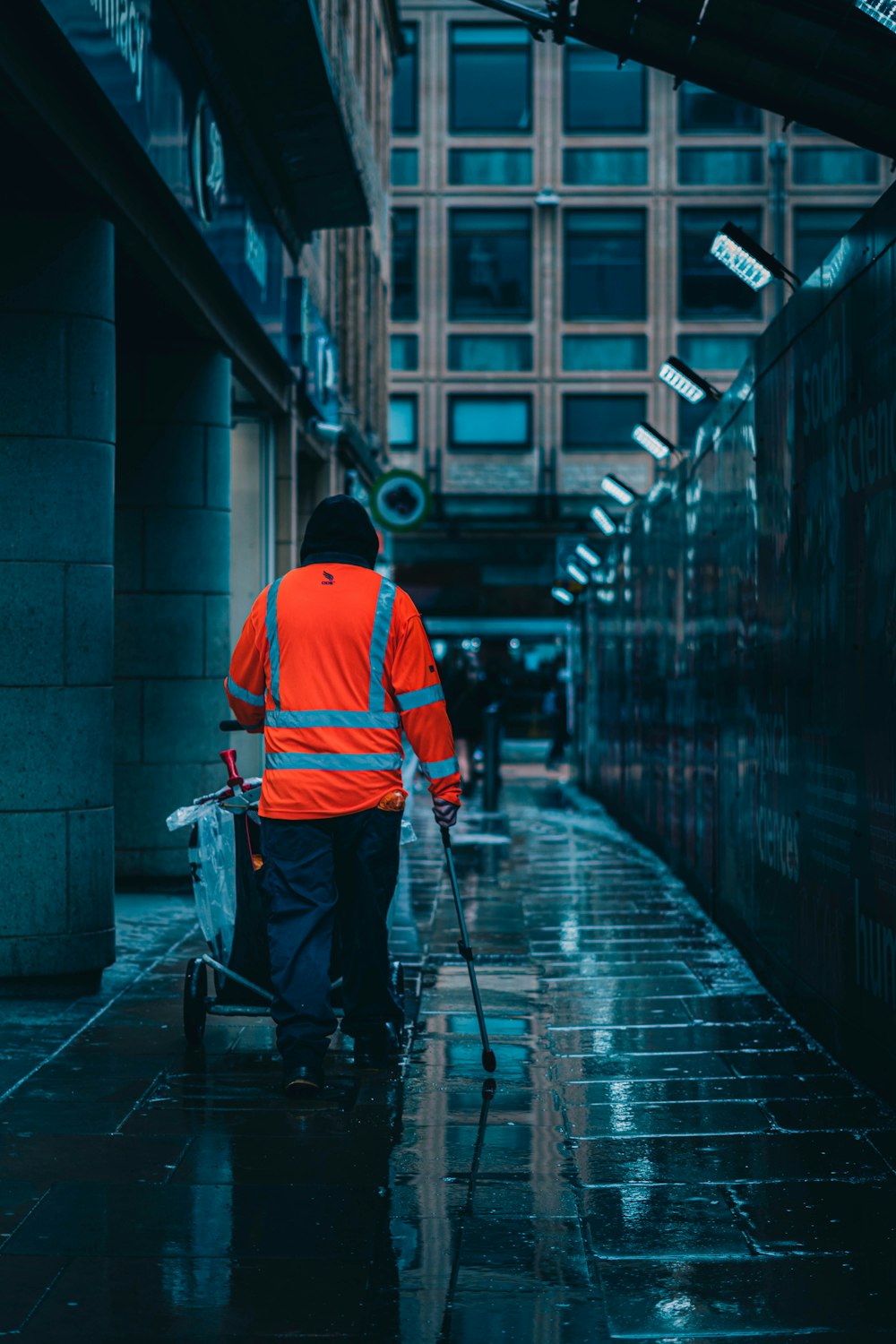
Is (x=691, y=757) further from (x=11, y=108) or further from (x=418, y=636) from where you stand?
(x=11, y=108)

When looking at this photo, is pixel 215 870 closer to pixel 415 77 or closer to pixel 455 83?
pixel 415 77

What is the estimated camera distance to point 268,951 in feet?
20.7

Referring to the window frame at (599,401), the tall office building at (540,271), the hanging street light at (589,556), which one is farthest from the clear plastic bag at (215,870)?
the window frame at (599,401)

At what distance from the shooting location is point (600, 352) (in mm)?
45375

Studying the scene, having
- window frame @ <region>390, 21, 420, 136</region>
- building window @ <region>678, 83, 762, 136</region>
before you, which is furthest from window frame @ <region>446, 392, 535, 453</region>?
building window @ <region>678, 83, 762, 136</region>

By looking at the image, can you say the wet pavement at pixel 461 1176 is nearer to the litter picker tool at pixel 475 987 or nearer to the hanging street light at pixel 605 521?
the litter picker tool at pixel 475 987

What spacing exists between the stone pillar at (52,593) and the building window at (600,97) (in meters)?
39.4

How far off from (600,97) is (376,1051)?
41955 millimetres

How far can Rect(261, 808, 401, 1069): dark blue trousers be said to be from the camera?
607 cm

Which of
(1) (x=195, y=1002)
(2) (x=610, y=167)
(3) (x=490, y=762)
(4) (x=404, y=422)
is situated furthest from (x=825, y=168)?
(1) (x=195, y=1002)

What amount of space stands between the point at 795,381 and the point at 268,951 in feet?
9.71

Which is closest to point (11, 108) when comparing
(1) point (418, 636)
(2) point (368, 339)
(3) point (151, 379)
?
(1) point (418, 636)

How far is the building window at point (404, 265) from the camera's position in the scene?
149ft

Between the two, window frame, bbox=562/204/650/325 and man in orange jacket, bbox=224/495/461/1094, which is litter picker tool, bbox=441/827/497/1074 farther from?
window frame, bbox=562/204/650/325
